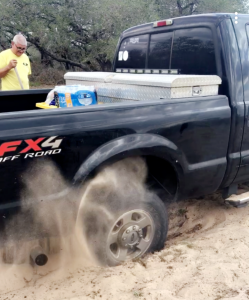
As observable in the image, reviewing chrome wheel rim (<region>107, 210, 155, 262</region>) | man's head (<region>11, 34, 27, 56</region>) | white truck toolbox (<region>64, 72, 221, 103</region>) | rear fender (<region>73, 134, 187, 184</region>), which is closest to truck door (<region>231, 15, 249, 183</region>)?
white truck toolbox (<region>64, 72, 221, 103</region>)

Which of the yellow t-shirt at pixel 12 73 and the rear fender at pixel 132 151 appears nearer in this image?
the rear fender at pixel 132 151

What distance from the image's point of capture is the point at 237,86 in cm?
326

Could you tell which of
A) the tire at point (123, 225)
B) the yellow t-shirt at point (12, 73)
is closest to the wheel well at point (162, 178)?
the tire at point (123, 225)

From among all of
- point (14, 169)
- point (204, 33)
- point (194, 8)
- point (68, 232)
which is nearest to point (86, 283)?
point (68, 232)

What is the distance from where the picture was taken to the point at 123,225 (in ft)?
9.32

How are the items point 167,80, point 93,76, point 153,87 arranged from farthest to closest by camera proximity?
point 93,76 < point 153,87 < point 167,80

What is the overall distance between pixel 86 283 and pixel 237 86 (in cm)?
212

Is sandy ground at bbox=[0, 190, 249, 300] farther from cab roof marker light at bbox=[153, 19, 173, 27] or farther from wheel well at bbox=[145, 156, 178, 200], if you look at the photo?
cab roof marker light at bbox=[153, 19, 173, 27]

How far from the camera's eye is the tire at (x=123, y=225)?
8.88 ft

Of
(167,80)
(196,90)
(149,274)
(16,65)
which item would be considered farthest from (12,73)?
(149,274)

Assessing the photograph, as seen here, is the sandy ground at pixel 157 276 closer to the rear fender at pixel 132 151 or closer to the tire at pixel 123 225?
the tire at pixel 123 225

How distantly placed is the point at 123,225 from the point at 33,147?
999mm

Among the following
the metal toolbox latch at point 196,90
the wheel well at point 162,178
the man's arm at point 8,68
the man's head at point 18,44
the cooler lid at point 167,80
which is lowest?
the wheel well at point 162,178

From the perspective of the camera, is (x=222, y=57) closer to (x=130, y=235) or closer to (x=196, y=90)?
(x=196, y=90)
